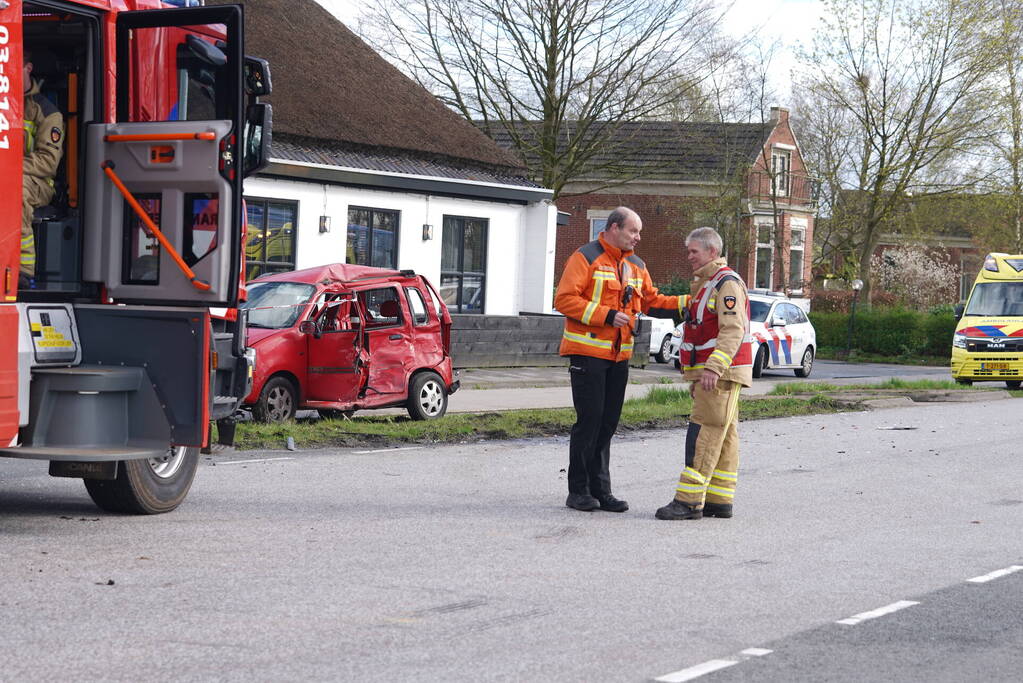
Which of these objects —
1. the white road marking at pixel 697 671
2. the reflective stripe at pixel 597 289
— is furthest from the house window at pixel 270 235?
the white road marking at pixel 697 671

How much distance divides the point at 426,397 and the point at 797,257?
41473mm

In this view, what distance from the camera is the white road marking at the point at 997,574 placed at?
743 centimetres

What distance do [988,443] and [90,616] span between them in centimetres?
1152

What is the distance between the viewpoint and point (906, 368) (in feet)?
127

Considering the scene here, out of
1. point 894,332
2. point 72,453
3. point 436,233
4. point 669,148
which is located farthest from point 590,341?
point 894,332

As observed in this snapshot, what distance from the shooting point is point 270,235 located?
2455 centimetres

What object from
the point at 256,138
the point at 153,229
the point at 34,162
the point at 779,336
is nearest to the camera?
the point at 34,162

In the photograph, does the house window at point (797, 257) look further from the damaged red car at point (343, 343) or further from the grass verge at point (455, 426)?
the damaged red car at point (343, 343)

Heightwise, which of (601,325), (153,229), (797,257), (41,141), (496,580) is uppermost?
(797,257)

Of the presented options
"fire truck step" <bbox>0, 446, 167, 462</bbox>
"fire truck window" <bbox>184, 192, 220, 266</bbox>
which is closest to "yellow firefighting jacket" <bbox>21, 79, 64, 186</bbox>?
"fire truck window" <bbox>184, 192, 220, 266</bbox>

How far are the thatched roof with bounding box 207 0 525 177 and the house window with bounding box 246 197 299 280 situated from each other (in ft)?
3.85

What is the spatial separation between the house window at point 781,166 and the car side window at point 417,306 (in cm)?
3635

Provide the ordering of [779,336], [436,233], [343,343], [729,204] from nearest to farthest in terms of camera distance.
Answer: [343,343], [436,233], [779,336], [729,204]

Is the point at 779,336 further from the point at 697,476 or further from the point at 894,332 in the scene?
the point at 697,476
